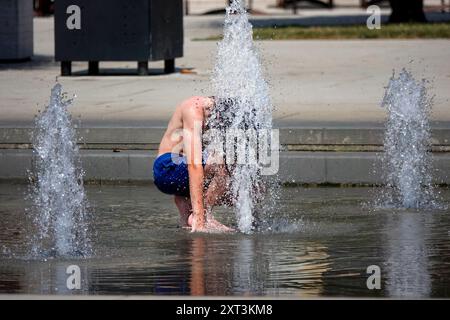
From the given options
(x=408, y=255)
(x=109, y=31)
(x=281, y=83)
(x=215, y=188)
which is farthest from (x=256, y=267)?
(x=109, y=31)

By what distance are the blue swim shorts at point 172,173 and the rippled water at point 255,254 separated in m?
0.29

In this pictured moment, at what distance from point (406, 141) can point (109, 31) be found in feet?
23.7

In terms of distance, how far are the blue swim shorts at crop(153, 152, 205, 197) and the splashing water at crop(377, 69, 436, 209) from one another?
7.14 ft

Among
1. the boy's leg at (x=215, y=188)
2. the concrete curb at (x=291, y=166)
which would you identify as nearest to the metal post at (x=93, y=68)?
the concrete curb at (x=291, y=166)

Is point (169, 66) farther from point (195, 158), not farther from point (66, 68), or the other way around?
point (195, 158)

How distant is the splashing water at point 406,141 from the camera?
11641 millimetres

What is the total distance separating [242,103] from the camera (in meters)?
10.1

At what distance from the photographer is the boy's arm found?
9.65 metres

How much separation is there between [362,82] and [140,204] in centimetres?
656

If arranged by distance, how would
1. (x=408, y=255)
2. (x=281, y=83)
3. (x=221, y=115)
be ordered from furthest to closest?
1. (x=281, y=83)
2. (x=221, y=115)
3. (x=408, y=255)

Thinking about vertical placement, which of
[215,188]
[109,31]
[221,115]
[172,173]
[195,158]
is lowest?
[215,188]

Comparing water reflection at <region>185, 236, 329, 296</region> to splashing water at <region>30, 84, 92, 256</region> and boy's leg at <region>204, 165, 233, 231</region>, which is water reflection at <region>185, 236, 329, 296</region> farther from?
splashing water at <region>30, 84, 92, 256</region>

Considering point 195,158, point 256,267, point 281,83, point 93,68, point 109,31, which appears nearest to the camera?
point 256,267

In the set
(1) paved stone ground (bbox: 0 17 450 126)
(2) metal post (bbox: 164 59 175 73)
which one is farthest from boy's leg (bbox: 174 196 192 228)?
(2) metal post (bbox: 164 59 175 73)
